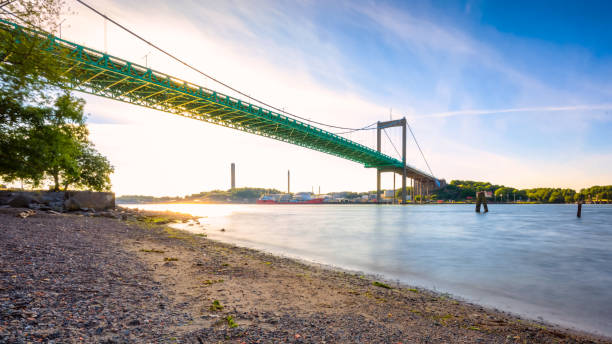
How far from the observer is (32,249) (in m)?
3.89

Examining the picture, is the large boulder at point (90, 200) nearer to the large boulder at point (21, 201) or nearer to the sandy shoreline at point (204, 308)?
the large boulder at point (21, 201)

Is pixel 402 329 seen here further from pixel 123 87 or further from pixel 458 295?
pixel 123 87

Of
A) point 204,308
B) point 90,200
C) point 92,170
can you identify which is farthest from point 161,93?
point 204,308

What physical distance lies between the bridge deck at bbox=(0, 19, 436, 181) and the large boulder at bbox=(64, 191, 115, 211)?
17.1 ft

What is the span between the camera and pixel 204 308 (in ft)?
8.83

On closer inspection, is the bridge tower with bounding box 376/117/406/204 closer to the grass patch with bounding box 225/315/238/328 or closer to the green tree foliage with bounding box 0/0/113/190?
the green tree foliage with bounding box 0/0/113/190

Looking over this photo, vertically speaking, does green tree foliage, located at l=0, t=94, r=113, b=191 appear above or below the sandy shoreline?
above

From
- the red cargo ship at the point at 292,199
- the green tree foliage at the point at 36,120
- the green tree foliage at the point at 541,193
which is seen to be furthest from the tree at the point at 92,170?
the green tree foliage at the point at 541,193

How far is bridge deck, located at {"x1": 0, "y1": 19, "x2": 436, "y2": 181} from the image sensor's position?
1334 cm

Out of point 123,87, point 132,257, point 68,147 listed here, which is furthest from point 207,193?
point 132,257

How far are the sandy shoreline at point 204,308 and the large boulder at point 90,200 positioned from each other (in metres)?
10.3

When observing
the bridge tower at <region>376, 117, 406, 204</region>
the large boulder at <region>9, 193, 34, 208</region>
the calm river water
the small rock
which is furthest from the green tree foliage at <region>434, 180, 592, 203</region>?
the large boulder at <region>9, 193, 34, 208</region>

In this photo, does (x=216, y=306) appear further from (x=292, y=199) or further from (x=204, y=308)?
(x=292, y=199)

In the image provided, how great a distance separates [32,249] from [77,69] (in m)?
18.2
